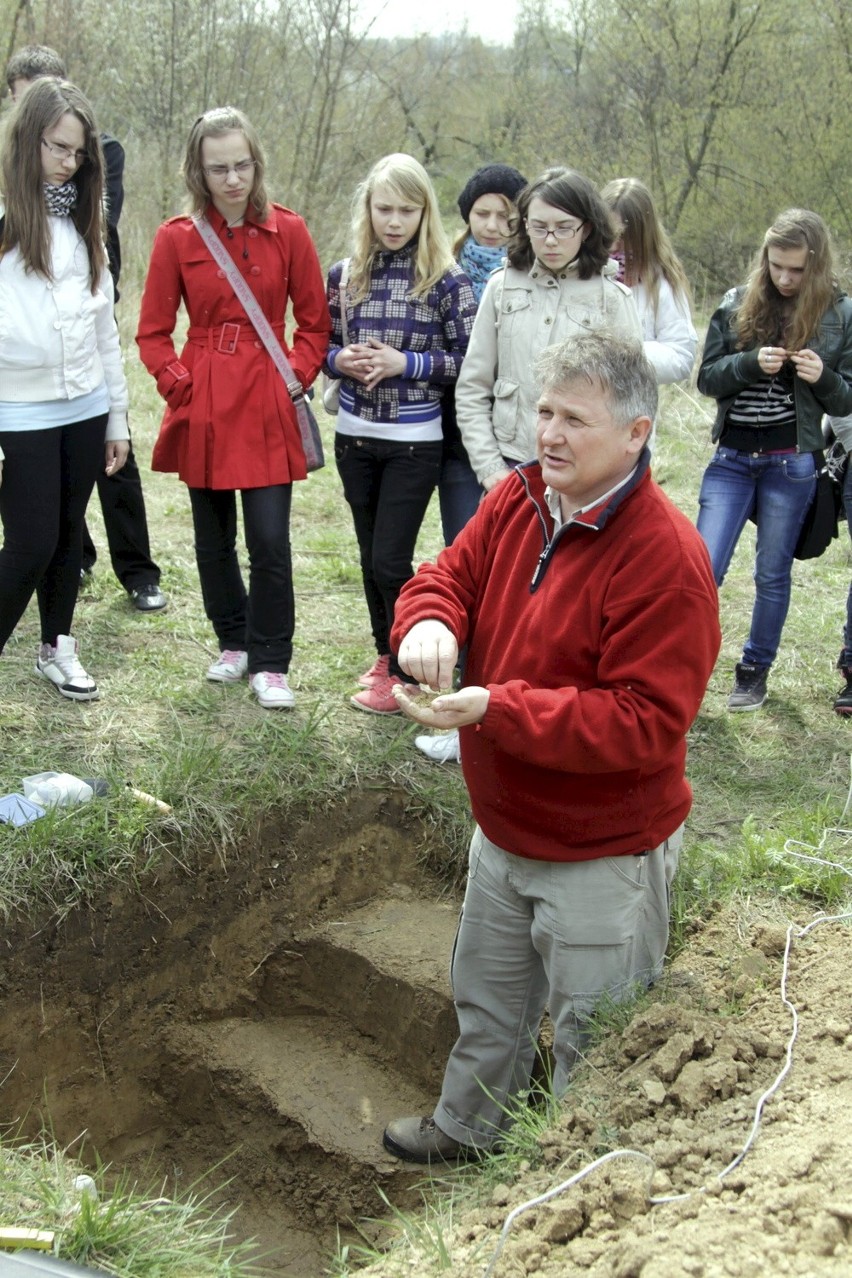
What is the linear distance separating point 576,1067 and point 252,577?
8.42ft

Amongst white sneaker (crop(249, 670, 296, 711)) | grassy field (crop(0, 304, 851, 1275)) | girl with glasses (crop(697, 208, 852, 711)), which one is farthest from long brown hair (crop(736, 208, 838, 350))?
white sneaker (crop(249, 670, 296, 711))

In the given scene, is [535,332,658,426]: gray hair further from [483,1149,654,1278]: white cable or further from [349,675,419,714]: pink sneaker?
[349,675,419,714]: pink sneaker

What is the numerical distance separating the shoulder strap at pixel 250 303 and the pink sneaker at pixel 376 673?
121 cm

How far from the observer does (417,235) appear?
4672 millimetres

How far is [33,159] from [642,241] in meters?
2.45

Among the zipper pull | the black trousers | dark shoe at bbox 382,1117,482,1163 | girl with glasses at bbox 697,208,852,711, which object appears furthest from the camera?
the black trousers

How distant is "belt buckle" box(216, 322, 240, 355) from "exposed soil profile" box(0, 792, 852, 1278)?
1.84m

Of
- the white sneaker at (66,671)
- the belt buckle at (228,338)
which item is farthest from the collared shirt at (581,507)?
the white sneaker at (66,671)

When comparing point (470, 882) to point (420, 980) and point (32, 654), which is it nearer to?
point (420, 980)

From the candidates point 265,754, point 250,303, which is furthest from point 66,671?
point 250,303

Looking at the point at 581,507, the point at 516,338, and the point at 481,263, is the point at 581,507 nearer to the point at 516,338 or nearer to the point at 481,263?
the point at 516,338

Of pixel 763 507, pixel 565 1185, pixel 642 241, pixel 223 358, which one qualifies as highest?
pixel 642 241

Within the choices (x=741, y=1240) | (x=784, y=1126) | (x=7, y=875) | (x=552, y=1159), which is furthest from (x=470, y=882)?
(x=7, y=875)

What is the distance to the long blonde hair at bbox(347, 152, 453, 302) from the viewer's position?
4.56 meters
